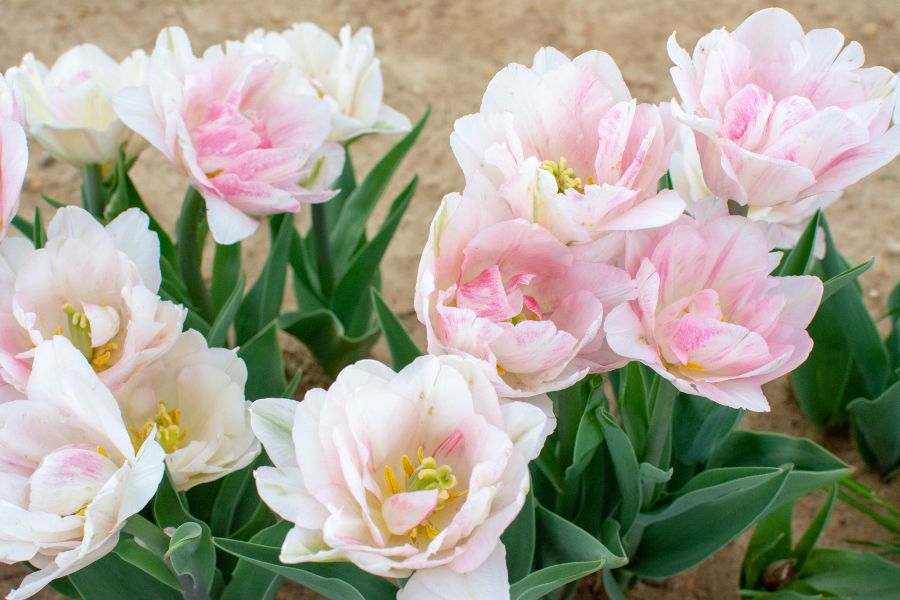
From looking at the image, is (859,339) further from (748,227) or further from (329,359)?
(329,359)

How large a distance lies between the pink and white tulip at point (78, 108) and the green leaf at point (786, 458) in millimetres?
1032

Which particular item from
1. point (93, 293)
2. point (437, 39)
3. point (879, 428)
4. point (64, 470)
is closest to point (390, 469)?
Answer: point (64, 470)

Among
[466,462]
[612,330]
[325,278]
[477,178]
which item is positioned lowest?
[325,278]

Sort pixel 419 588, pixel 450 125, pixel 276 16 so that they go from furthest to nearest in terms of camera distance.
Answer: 1. pixel 276 16
2. pixel 450 125
3. pixel 419 588

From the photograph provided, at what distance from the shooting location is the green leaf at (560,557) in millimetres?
1026

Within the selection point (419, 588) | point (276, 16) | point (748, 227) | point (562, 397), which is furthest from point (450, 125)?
point (419, 588)

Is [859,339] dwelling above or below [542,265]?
below

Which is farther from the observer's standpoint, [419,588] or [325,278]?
[325,278]

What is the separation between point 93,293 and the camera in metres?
1.09

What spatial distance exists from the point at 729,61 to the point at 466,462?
1.56 ft

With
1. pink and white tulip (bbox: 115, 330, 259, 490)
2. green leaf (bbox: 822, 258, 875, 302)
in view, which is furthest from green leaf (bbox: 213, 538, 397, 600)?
green leaf (bbox: 822, 258, 875, 302)

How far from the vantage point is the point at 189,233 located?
1549 millimetres

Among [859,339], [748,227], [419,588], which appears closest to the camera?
[419,588]

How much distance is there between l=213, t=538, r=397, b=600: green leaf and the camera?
3.49 feet
